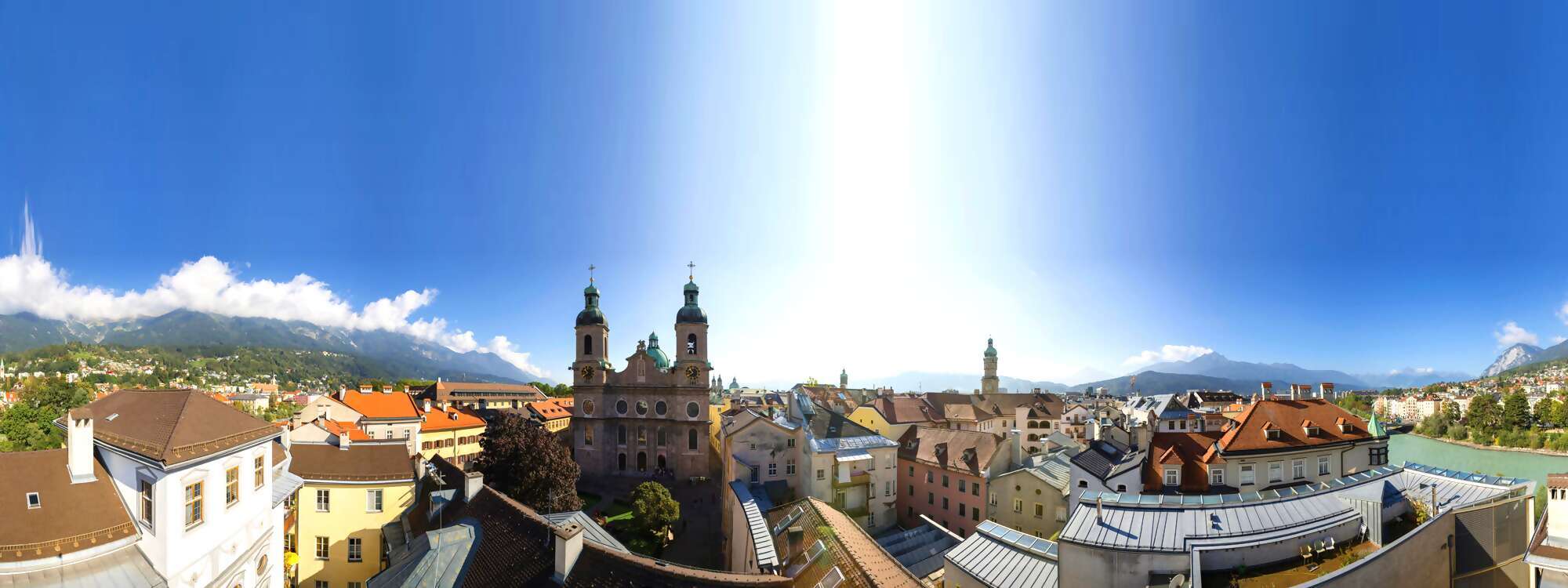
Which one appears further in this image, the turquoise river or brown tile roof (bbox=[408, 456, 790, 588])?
the turquoise river

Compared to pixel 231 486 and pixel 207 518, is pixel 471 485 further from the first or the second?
pixel 207 518

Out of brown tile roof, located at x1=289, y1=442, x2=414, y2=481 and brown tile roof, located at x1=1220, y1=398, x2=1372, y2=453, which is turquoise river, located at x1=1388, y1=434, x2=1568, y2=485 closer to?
brown tile roof, located at x1=1220, y1=398, x2=1372, y2=453

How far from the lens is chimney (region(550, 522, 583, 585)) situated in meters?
13.9

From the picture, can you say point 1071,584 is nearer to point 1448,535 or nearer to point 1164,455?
point 1448,535

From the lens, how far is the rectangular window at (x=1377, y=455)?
3145 centimetres

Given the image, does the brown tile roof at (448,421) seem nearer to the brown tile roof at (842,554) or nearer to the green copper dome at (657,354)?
the green copper dome at (657,354)

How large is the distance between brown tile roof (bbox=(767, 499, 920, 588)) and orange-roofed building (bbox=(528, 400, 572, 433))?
58241 millimetres

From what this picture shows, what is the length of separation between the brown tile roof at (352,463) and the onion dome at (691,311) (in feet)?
100

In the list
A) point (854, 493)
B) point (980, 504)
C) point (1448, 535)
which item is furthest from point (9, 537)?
point (980, 504)

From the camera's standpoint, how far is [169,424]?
13.4 metres

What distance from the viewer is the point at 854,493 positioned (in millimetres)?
31359

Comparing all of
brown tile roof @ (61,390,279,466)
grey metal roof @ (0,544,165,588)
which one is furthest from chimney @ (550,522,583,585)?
brown tile roof @ (61,390,279,466)

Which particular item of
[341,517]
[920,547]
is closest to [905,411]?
[920,547]

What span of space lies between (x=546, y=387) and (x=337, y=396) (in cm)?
7909
